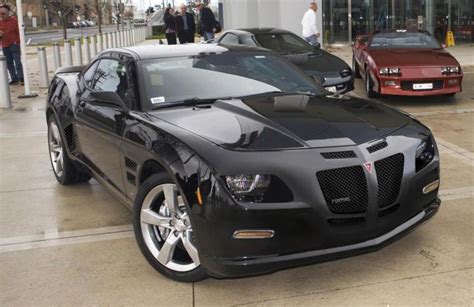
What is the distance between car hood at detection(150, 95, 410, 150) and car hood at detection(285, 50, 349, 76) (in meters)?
5.48

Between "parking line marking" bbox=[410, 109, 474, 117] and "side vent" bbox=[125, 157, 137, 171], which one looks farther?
"parking line marking" bbox=[410, 109, 474, 117]

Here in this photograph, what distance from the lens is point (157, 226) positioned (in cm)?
365

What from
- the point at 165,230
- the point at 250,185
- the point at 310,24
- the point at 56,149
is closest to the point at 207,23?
the point at 310,24

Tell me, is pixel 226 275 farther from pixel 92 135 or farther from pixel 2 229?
pixel 2 229

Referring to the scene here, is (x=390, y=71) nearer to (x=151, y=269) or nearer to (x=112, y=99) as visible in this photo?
(x=112, y=99)

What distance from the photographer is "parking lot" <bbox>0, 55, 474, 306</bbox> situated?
3398 millimetres

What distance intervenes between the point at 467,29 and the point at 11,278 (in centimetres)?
2387

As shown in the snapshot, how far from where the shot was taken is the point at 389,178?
3.38 m

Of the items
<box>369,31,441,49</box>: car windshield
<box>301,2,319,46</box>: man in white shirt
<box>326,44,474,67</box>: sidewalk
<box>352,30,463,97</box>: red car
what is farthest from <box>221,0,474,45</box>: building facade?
<box>352,30,463,97</box>: red car

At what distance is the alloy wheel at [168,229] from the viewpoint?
136 inches

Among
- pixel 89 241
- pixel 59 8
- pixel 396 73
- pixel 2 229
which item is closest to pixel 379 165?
pixel 89 241

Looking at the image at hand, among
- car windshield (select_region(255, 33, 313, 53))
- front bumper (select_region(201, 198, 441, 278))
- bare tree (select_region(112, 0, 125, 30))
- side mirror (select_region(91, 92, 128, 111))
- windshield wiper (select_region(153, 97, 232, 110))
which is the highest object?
bare tree (select_region(112, 0, 125, 30))

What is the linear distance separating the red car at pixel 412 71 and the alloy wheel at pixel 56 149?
6.02m

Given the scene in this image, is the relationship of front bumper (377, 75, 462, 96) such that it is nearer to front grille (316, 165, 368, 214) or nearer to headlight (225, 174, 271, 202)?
front grille (316, 165, 368, 214)
